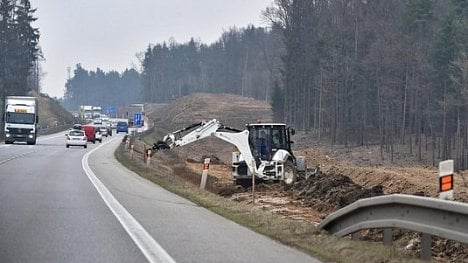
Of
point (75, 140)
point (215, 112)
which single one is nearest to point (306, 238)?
point (75, 140)

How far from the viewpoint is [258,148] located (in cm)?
3247

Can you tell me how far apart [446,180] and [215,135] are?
21.6 metres

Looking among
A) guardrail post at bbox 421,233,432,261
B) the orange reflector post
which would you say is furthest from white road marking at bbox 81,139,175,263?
the orange reflector post

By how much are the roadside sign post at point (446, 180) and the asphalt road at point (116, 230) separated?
2024 mm

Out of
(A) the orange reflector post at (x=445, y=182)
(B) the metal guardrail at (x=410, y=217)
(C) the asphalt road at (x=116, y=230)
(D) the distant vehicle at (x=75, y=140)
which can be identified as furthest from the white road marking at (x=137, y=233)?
(D) the distant vehicle at (x=75, y=140)

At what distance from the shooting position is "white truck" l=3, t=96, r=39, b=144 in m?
67.1

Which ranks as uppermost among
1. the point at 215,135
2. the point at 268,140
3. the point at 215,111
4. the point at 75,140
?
the point at 215,135

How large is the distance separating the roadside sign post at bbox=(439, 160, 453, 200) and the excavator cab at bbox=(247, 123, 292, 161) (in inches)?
835

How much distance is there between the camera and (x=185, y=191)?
87.1 feet

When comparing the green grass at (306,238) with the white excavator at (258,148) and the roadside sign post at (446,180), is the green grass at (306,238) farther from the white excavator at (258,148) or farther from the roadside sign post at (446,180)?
the white excavator at (258,148)

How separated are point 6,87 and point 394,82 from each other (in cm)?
5120

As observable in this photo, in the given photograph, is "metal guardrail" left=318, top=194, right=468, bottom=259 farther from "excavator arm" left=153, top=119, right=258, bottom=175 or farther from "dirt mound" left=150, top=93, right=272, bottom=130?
"dirt mound" left=150, top=93, right=272, bottom=130

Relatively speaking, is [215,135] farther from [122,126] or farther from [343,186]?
[122,126]

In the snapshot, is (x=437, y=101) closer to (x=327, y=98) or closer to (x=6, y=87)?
(x=327, y=98)
